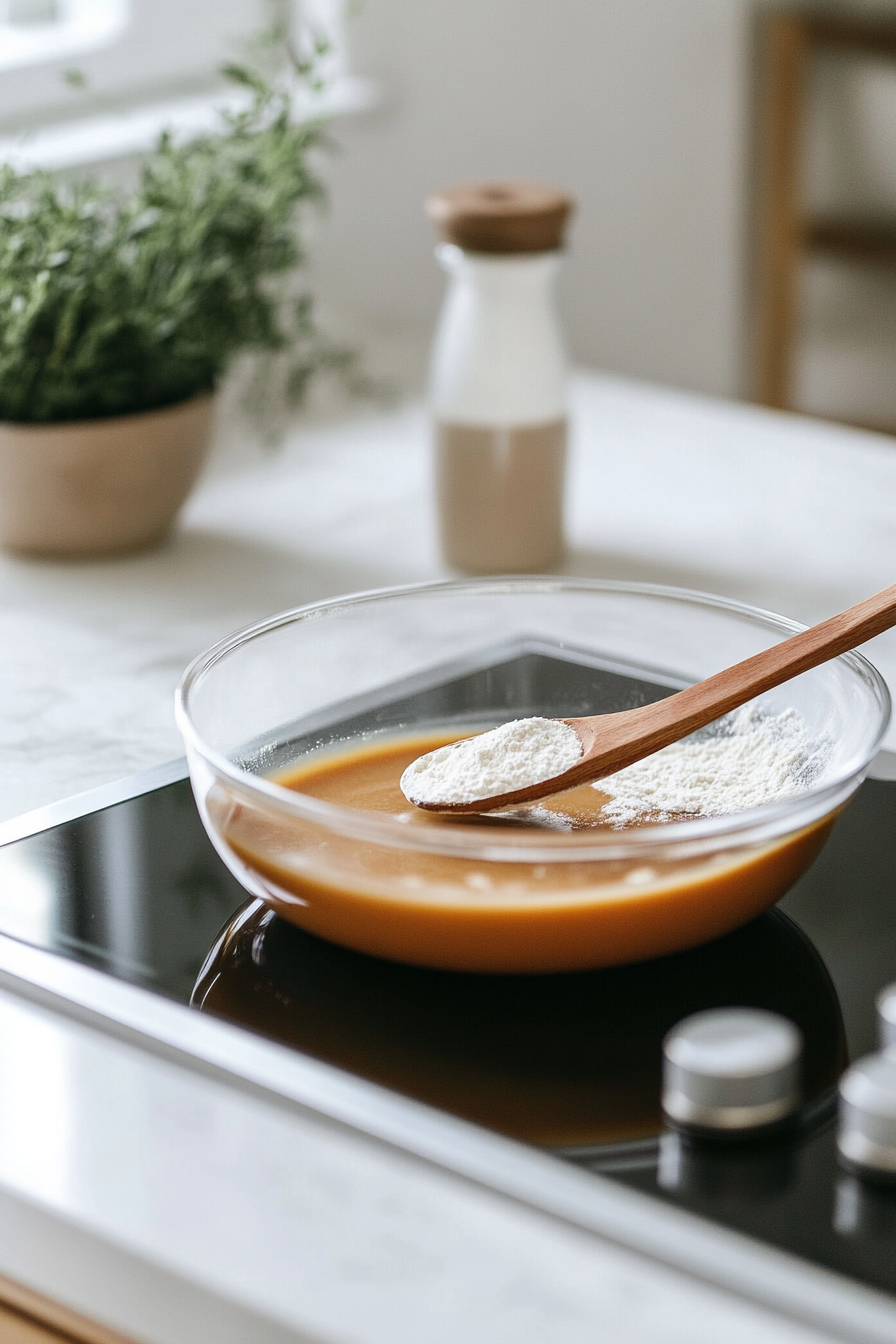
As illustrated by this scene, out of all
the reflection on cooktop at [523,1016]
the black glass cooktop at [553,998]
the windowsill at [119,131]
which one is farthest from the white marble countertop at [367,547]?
the windowsill at [119,131]

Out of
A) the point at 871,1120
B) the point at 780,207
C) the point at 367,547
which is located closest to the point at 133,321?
the point at 367,547

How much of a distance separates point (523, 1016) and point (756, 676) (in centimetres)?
18

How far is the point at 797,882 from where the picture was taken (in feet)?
2.22

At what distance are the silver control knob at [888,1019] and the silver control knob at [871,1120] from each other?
0.04 meters

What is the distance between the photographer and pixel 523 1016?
0.59 metres

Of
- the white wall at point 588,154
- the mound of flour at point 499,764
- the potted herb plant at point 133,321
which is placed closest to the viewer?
the mound of flour at point 499,764

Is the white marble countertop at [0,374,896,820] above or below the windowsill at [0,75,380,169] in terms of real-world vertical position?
below

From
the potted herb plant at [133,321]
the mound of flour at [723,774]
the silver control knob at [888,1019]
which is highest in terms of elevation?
the potted herb plant at [133,321]

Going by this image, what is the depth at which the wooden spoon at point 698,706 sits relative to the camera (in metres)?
0.66

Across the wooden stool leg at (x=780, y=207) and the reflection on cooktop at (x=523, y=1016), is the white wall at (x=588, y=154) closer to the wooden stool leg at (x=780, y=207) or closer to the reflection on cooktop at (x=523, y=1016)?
the wooden stool leg at (x=780, y=207)

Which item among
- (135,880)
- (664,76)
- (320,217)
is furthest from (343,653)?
(664,76)

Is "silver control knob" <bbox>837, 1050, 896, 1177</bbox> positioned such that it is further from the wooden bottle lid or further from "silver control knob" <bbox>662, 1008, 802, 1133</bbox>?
the wooden bottle lid

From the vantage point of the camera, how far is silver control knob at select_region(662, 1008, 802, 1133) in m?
0.51

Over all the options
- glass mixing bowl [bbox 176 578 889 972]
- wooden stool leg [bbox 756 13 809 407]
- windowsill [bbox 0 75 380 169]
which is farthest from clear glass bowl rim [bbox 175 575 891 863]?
wooden stool leg [bbox 756 13 809 407]
